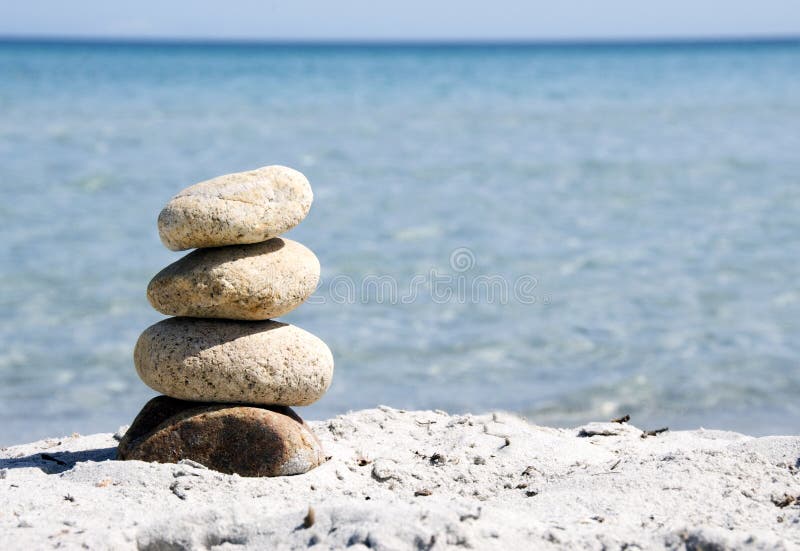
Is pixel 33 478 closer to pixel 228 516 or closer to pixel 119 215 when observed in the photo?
pixel 228 516

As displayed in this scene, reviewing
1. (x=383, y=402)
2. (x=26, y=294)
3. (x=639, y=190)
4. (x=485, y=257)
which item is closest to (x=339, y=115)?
(x=639, y=190)

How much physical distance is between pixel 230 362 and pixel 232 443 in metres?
0.39

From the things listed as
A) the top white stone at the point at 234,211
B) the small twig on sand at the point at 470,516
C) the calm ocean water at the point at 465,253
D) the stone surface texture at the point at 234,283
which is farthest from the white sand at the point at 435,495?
the calm ocean water at the point at 465,253

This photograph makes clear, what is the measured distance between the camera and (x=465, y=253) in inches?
416

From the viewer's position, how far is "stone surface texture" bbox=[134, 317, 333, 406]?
4.47 m

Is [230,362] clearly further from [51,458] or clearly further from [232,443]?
[51,458]

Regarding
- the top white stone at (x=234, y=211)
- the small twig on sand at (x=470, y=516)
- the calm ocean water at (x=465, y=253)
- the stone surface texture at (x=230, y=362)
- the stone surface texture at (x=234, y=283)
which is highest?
the top white stone at (x=234, y=211)

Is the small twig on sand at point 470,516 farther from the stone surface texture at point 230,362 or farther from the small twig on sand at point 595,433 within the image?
the small twig on sand at point 595,433

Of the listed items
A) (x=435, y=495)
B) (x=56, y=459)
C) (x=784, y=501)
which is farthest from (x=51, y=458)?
(x=784, y=501)

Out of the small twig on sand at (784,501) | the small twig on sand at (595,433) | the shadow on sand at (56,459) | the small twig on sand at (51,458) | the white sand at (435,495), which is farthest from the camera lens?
the small twig on sand at (595,433)

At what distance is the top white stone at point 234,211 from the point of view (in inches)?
174

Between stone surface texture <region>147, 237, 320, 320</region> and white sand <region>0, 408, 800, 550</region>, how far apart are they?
31.5 inches

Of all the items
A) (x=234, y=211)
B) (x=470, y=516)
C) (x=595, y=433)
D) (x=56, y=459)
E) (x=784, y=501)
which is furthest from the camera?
(x=595, y=433)

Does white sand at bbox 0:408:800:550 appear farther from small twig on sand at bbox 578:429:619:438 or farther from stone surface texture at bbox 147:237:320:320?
stone surface texture at bbox 147:237:320:320
